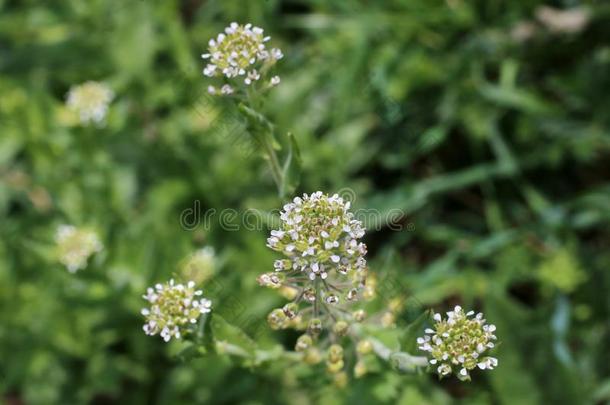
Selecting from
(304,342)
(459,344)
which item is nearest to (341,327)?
(304,342)

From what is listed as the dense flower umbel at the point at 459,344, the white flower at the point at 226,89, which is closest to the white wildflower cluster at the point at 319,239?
the dense flower umbel at the point at 459,344

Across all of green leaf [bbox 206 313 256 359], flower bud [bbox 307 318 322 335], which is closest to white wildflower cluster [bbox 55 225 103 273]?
green leaf [bbox 206 313 256 359]

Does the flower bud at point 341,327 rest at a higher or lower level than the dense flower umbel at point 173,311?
lower

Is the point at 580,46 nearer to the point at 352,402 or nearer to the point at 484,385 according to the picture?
the point at 484,385

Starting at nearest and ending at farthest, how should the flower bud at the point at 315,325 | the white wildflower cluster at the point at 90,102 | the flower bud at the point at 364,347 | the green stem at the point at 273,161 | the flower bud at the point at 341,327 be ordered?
the flower bud at the point at 315,325
the flower bud at the point at 341,327
the green stem at the point at 273,161
the flower bud at the point at 364,347
the white wildflower cluster at the point at 90,102

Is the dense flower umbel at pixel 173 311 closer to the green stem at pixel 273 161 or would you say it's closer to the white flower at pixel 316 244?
the white flower at pixel 316 244

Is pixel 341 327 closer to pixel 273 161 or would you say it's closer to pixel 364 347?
pixel 364 347
